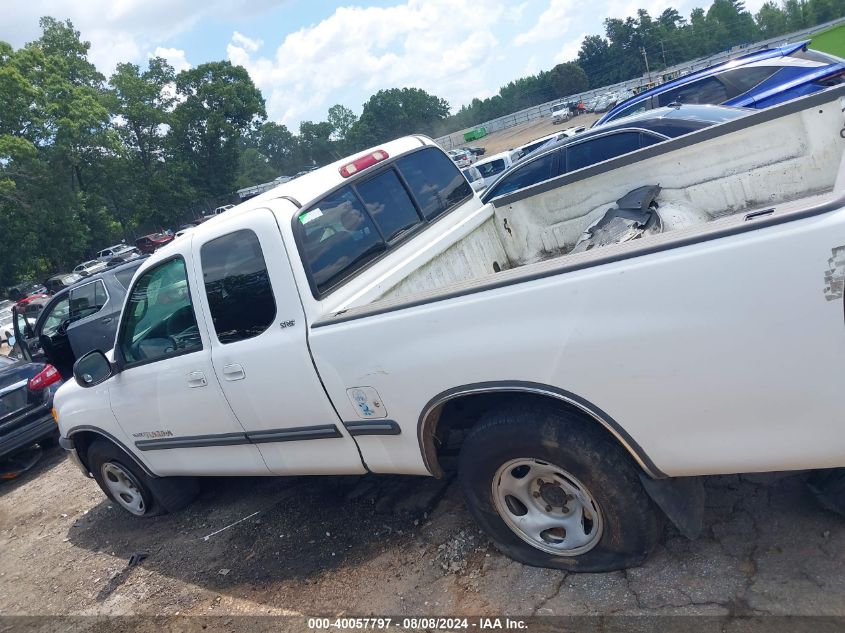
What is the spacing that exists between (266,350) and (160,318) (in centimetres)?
108

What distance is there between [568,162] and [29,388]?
706cm

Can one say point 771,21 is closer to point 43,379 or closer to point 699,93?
point 699,93

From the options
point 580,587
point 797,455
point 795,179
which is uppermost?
point 795,179

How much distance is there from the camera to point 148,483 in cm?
472

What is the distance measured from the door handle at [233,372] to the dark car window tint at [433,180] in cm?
148

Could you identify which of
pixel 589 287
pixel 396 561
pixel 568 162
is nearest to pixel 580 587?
pixel 396 561

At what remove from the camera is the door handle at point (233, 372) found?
348cm

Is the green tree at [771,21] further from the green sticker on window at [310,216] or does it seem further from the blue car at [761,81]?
the green sticker on window at [310,216]

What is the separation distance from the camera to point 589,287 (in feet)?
7.42

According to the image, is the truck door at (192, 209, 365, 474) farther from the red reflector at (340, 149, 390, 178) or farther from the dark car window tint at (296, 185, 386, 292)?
the red reflector at (340, 149, 390, 178)

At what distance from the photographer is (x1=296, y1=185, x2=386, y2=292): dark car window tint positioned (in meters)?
3.34

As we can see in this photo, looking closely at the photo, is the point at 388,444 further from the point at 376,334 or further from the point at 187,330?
the point at 187,330

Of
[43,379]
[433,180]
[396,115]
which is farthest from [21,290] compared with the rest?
[396,115]

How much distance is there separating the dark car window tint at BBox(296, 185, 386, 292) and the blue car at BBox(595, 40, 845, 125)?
8446mm
